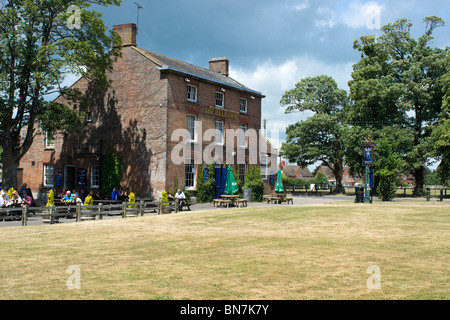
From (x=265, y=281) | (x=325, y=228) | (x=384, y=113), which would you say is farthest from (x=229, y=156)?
(x=265, y=281)

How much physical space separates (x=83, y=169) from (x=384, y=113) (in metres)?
32.1

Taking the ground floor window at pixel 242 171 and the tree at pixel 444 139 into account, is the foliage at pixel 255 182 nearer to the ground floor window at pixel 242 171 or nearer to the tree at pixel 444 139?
the ground floor window at pixel 242 171

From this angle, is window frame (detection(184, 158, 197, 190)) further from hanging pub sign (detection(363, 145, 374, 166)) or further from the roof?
hanging pub sign (detection(363, 145, 374, 166))

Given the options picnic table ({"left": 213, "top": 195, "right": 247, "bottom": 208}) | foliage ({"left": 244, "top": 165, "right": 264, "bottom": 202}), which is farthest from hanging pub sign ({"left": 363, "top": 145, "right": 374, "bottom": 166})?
picnic table ({"left": 213, "top": 195, "right": 247, "bottom": 208})

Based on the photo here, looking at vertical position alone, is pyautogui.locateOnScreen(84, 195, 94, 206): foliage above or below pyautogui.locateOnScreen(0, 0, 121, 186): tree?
below

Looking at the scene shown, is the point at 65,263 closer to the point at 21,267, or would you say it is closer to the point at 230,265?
the point at 21,267

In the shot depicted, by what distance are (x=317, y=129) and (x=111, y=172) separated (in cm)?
3092

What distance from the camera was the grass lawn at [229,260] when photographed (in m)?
7.15

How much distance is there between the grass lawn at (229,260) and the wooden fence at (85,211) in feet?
5.00

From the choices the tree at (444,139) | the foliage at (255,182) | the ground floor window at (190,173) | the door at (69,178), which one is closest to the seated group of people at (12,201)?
the ground floor window at (190,173)

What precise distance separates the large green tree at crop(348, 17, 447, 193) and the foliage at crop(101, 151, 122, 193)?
1120 inches

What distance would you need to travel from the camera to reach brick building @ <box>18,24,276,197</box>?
1128 inches
